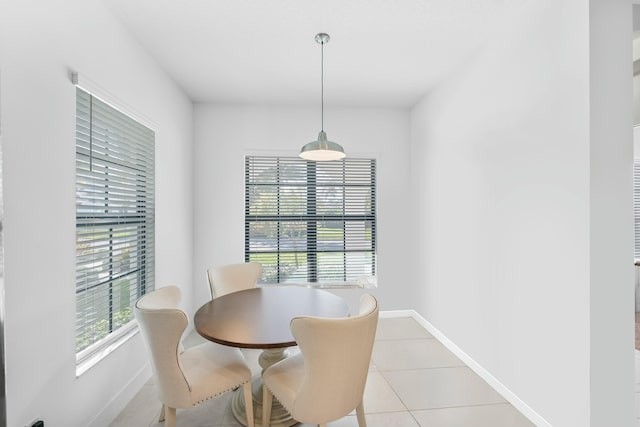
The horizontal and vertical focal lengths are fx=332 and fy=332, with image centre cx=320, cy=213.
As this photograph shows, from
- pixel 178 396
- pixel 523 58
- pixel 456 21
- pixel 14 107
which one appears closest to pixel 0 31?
pixel 14 107

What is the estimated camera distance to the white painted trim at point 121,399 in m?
2.03

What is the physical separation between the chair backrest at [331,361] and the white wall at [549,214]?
117 centimetres

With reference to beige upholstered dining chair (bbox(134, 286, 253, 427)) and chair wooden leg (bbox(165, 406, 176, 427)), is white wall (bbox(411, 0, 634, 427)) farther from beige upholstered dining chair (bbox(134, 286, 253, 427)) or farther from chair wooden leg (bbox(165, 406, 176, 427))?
chair wooden leg (bbox(165, 406, 176, 427))

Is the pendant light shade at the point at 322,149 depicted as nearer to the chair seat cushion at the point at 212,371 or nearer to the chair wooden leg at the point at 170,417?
the chair seat cushion at the point at 212,371

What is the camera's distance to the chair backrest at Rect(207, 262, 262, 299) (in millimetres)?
2990

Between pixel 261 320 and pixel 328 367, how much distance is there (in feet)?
2.05

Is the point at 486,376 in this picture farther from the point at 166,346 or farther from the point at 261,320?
the point at 166,346

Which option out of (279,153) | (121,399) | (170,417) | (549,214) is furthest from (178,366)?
(279,153)

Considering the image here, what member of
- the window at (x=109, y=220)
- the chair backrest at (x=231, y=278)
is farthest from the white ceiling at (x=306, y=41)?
the chair backrest at (x=231, y=278)

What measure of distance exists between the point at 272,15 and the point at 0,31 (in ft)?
4.80

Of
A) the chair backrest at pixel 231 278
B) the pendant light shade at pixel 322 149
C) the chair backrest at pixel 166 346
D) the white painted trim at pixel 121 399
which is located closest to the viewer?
the chair backrest at pixel 166 346

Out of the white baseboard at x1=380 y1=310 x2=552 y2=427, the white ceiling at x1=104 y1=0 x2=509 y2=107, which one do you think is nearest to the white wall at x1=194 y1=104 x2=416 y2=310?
the white baseboard at x1=380 y1=310 x2=552 y2=427

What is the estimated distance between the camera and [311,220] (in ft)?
13.8

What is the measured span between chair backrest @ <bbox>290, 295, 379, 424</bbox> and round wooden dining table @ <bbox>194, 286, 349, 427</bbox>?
212 mm
